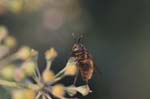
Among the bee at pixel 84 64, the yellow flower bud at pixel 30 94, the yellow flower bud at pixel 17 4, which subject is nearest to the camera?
the yellow flower bud at pixel 30 94

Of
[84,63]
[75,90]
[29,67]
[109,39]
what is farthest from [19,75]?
[109,39]

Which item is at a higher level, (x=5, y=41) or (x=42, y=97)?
(x=5, y=41)

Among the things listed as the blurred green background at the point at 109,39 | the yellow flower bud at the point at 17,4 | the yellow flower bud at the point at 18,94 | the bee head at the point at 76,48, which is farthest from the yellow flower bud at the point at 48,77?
the blurred green background at the point at 109,39

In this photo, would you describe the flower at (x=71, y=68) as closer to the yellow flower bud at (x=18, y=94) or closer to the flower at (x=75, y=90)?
the flower at (x=75, y=90)

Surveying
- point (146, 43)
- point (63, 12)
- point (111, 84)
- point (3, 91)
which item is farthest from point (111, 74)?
point (3, 91)

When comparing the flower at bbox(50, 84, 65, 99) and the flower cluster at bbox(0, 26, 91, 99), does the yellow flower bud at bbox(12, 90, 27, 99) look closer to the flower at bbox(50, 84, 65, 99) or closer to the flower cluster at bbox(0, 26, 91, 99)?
the flower cluster at bbox(0, 26, 91, 99)

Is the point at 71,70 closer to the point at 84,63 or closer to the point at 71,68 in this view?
the point at 71,68

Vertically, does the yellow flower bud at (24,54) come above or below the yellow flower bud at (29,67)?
above

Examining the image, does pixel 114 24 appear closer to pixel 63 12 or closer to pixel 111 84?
pixel 111 84
